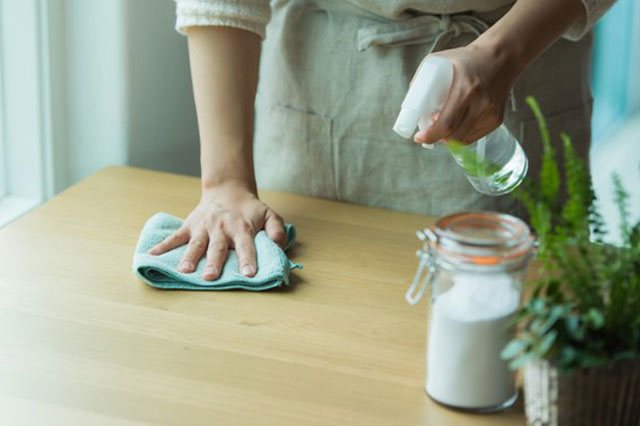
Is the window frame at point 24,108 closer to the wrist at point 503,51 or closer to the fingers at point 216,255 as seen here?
the fingers at point 216,255

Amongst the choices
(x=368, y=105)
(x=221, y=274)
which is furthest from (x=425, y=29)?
(x=221, y=274)

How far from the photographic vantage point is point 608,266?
0.72m

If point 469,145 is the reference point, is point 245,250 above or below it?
below

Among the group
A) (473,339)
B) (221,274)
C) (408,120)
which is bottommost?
(221,274)

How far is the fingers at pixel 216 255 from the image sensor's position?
1.08 m

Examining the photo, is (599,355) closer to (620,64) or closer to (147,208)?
(147,208)

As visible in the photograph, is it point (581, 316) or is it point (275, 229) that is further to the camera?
point (275, 229)

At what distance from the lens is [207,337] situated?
3.16 feet

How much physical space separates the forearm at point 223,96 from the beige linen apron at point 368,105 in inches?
4.5

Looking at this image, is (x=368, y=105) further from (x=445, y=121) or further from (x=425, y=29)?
(x=445, y=121)

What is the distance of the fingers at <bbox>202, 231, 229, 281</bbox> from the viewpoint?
1.08m

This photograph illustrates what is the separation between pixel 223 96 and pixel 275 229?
0.75ft

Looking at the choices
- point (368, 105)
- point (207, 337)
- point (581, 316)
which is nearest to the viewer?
point (581, 316)

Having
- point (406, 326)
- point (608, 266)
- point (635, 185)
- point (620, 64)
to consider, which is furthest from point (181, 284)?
point (620, 64)
